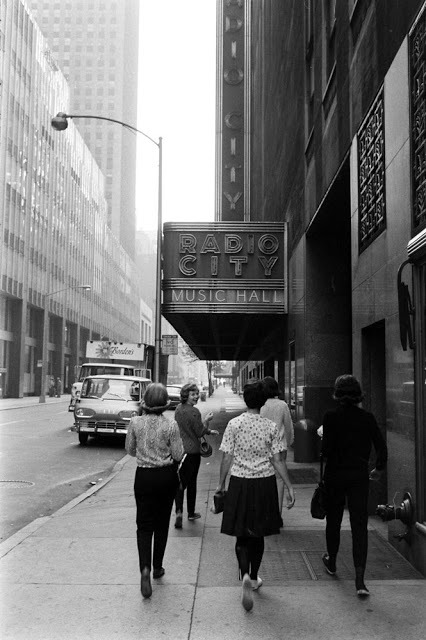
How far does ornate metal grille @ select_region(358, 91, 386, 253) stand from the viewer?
750cm

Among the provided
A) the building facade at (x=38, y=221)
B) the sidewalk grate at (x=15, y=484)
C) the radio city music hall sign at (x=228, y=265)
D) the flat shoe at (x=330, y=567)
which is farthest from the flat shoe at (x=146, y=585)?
the building facade at (x=38, y=221)

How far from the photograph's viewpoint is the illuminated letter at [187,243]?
17734mm

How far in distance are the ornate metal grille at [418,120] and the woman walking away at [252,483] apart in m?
2.35

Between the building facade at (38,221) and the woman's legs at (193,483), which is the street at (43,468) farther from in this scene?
the building facade at (38,221)

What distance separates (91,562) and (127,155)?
156 metres

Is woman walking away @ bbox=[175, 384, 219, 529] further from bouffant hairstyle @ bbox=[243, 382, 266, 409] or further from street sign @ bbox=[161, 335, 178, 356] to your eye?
street sign @ bbox=[161, 335, 178, 356]

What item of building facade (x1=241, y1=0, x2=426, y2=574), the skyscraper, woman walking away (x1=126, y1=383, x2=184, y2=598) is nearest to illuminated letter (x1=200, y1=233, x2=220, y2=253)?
building facade (x1=241, y1=0, x2=426, y2=574)

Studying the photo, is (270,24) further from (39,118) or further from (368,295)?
(39,118)

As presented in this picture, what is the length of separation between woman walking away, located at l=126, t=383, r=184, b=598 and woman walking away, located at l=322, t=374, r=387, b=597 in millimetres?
1323

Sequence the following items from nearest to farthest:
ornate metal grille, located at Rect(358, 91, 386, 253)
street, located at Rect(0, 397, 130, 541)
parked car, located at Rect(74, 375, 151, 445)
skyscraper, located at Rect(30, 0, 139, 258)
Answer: ornate metal grille, located at Rect(358, 91, 386, 253), street, located at Rect(0, 397, 130, 541), parked car, located at Rect(74, 375, 151, 445), skyscraper, located at Rect(30, 0, 139, 258)

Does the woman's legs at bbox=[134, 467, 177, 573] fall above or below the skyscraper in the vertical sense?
below

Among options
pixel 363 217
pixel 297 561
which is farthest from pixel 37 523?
pixel 363 217

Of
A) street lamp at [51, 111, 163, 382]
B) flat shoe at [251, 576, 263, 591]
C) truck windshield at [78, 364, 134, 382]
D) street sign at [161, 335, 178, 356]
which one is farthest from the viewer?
truck windshield at [78, 364, 134, 382]

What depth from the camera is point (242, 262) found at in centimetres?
1770
